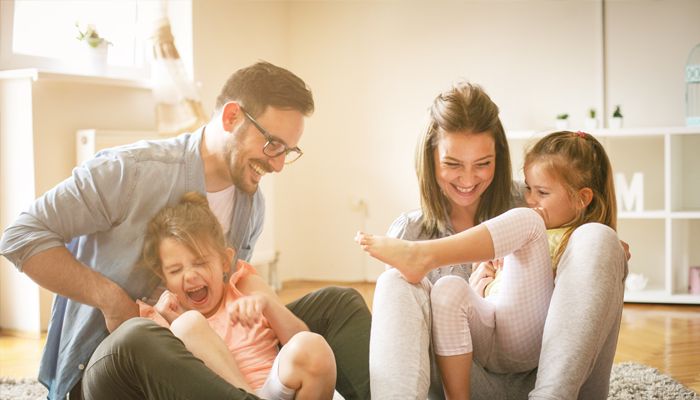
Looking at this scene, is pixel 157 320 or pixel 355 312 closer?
pixel 157 320

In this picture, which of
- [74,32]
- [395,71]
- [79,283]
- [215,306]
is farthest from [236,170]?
[395,71]

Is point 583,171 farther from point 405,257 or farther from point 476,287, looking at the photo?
point 405,257

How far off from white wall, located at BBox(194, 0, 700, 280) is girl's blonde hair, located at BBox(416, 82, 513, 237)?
245 centimetres

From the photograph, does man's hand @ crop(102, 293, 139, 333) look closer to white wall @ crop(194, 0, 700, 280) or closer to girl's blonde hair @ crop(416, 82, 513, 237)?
girl's blonde hair @ crop(416, 82, 513, 237)

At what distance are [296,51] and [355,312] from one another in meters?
3.32

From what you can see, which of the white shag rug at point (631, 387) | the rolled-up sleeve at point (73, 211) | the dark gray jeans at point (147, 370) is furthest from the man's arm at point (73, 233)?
the white shag rug at point (631, 387)

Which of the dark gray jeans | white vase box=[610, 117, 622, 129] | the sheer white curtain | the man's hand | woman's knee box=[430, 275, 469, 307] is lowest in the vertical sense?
the dark gray jeans

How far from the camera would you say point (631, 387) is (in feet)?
7.92

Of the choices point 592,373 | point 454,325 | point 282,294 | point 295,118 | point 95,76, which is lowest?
point 282,294

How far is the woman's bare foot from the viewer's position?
1648 mm

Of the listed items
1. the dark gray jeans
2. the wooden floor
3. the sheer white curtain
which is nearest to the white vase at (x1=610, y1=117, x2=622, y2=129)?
the wooden floor

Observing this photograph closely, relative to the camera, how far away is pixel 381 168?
191 inches

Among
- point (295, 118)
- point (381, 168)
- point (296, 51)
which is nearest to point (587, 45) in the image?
point (381, 168)

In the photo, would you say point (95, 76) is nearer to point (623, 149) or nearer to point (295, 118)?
point (295, 118)
